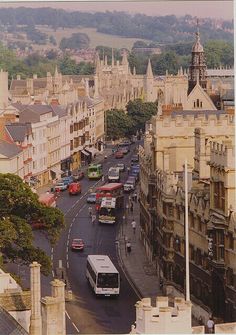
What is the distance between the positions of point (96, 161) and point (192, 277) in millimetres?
20333

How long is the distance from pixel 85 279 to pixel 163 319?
13.5 meters

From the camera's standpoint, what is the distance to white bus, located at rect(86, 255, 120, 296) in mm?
22797

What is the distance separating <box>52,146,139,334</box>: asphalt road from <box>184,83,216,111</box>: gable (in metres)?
4.85

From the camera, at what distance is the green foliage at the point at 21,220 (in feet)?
73.5

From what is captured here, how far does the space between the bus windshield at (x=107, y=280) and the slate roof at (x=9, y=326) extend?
978 centimetres

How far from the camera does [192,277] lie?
22.3 m

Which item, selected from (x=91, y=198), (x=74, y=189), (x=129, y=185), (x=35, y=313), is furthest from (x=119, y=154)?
(x=35, y=313)

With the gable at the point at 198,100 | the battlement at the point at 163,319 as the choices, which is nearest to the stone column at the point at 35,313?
the battlement at the point at 163,319

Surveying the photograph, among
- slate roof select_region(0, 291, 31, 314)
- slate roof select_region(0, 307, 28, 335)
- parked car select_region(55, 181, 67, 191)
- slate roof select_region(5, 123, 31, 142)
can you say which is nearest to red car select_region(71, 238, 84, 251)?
parked car select_region(55, 181, 67, 191)

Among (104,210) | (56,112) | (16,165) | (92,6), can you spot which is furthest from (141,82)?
(92,6)

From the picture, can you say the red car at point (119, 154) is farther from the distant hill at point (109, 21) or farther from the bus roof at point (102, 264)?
the bus roof at point (102, 264)

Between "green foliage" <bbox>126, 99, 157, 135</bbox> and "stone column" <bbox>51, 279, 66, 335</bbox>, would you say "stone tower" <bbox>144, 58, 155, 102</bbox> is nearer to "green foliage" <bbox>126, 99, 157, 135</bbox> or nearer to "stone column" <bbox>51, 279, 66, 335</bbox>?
"green foliage" <bbox>126, 99, 157, 135</bbox>

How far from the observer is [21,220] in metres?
23.3

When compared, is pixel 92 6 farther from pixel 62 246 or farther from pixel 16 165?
pixel 16 165
